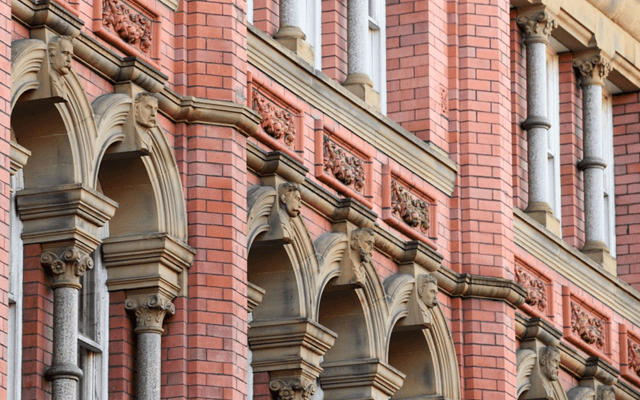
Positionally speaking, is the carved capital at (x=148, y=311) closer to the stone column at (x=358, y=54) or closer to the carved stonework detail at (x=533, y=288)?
the stone column at (x=358, y=54)

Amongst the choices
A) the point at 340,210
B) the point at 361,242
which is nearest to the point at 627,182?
the point at 361,242

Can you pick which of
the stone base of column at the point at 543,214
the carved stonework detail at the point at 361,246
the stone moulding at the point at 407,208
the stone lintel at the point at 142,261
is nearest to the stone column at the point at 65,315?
the stone lintel at the point at 142,261

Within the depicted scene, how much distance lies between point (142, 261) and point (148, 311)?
388 millimetres

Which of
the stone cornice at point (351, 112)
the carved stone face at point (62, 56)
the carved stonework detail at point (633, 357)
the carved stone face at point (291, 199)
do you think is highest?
the stone cornice at point (351, 112)

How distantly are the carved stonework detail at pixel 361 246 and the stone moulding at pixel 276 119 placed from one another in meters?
0.97

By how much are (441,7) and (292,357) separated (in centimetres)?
497

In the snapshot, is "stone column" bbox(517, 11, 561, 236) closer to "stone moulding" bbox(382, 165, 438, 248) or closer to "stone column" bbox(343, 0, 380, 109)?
"stone moulding" bbox(382, 165, 438, 248)

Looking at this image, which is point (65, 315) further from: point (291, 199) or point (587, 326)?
point (587, 326)

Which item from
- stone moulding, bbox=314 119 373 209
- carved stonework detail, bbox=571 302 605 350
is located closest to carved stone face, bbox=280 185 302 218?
stone moulding, bbox=314 119 373 209

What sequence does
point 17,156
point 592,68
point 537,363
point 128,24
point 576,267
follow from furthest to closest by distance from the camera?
point 592,68, point 576,267, point 537,363, point 128,24, point 17,156

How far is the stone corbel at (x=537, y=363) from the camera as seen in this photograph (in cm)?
2450

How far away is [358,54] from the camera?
892 inches

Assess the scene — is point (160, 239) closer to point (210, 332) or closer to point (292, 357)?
point (210, 332)

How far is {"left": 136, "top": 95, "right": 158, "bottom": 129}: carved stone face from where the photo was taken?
1850 centimetres
